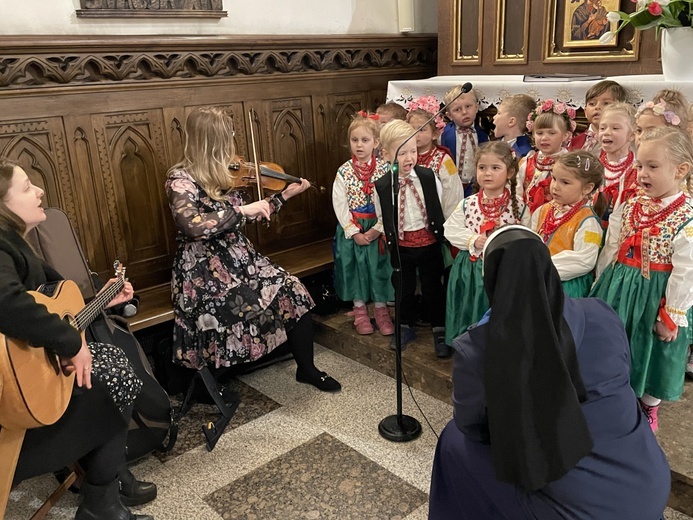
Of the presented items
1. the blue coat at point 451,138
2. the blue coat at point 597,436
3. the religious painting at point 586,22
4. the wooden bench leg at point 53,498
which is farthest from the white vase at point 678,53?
the wooden bench leg at point 53,498

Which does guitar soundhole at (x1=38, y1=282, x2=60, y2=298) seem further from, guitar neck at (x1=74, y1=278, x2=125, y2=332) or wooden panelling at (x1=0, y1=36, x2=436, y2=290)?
wooden panelling at (x1=0, y1=36, x2=436, y2=290)

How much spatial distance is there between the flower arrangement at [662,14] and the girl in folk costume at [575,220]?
0.84 meters

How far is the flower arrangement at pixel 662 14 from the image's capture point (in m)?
2.72

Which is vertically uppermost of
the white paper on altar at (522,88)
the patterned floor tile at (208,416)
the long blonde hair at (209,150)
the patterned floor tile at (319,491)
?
the white paper on altar at (522,88)

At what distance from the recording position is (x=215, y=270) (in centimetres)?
295

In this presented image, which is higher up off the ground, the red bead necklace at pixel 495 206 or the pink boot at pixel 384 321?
the red bead necklace at pixel 495 206

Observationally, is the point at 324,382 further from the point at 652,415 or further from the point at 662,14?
the point at 662,14

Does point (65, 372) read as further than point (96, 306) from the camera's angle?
No

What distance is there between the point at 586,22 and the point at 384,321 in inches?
81.2

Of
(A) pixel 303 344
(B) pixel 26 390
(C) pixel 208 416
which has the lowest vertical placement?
(C) pixel 208 416

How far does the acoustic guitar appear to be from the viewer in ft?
5.75

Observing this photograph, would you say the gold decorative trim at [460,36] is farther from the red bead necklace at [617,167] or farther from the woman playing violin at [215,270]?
the woman playing violin at [215,270]

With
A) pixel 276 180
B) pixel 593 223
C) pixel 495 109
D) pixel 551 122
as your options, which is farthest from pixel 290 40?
pixel 593 223

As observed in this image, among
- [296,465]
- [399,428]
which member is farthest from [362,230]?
[296,465]
